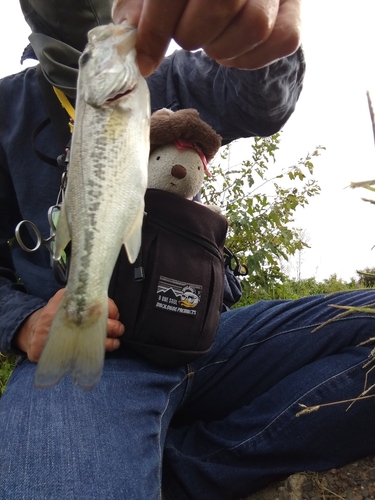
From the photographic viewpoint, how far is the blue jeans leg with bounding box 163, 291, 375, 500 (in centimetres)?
181

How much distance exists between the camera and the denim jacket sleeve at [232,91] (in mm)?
1907

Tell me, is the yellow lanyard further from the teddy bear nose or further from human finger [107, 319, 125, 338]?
human finger [107, 319, 125, 338]

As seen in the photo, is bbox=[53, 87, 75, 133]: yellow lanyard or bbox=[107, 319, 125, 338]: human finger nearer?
bbox=[107, 319, 125, 338]: human finger

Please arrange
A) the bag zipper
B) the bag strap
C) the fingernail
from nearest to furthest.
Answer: the fingernail
the bag zipper
the bag strap

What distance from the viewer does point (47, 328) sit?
1.72 m

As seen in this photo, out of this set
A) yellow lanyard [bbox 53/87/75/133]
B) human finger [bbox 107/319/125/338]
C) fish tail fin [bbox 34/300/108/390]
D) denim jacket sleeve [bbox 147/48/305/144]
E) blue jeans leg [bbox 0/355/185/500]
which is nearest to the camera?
fish tail fin [bbox 34/300/108/390]

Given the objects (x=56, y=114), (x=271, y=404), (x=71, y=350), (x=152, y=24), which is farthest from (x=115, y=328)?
(x=56, y=114)

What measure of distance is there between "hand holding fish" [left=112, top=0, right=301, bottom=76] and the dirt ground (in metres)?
1.53

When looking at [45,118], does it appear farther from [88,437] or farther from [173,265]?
[88,437]

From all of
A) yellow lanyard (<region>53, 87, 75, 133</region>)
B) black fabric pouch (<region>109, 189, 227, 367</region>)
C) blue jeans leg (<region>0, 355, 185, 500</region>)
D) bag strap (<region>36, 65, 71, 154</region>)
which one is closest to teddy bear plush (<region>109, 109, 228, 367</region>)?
black fabric pouch (<region>109, 189, 227, 367</region>)

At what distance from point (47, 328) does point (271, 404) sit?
97 centimetres

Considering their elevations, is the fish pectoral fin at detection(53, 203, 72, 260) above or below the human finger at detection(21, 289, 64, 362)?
above

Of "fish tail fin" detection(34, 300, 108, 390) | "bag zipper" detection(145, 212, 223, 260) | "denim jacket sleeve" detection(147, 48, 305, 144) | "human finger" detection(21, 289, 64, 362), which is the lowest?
"human finger" detection(21, 289, 64, 362)

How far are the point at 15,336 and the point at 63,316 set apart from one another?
0.89 metres
